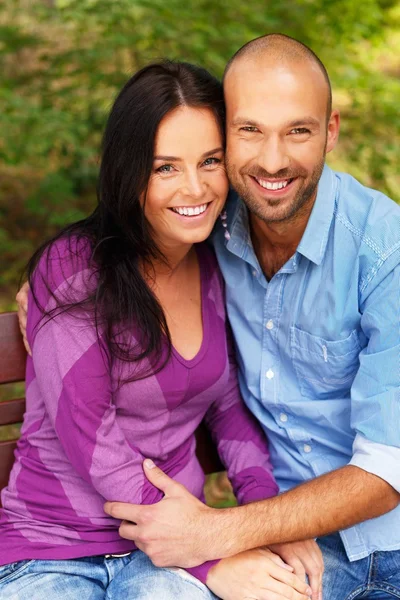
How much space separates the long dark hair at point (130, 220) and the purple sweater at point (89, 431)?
37 millimetres

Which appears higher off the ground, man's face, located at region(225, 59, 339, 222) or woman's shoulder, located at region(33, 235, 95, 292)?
man's face, located at region(225, 59, 339, 222)

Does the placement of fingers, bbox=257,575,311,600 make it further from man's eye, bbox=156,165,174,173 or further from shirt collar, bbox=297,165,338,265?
man's eye, bbox=156,165,174,173

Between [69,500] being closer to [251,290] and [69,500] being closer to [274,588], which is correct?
[274,588]

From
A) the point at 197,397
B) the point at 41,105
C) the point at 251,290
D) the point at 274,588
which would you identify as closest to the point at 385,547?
the point at 274,588

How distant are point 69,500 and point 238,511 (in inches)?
20.1

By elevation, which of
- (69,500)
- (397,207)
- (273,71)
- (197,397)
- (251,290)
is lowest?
(69,500)

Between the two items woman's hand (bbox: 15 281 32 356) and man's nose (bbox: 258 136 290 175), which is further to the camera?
woman's hand (bbox: 15 281 32 356)

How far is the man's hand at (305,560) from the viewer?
2.38 metres

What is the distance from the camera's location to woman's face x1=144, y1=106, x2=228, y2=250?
2297 mm

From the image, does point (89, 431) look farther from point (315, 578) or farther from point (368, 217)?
point (368, 217)

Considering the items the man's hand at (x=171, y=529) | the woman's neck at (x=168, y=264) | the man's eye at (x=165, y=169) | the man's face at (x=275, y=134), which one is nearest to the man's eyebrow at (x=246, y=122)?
the man's face at (x=275, y=134)

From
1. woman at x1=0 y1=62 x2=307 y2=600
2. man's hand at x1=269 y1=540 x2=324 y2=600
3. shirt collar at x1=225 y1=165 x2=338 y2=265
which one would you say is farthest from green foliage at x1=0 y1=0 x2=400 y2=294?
man's hand at x1=269 y1=540 x2=324 y2=600

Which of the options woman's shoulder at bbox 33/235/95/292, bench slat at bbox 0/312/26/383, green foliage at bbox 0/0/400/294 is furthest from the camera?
green foliage at bbox 0/0/400/294

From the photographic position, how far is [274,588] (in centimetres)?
227
